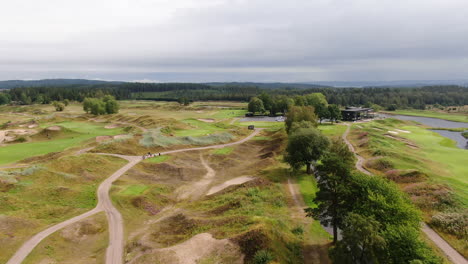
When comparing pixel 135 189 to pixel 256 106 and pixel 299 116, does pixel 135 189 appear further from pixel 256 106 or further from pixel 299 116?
pixel 256 106

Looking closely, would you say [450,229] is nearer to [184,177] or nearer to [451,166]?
[451,166]

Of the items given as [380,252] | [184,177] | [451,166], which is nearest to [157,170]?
[184,177]

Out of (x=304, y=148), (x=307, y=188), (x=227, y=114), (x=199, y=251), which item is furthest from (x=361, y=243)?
(x=227, y=114)

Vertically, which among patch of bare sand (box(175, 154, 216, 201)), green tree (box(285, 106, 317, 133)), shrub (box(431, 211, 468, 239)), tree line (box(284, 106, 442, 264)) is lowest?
patch of bare sand (box(175, 154, 216, 201))

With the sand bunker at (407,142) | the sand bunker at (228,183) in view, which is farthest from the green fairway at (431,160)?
the sand bunker at (228,183)

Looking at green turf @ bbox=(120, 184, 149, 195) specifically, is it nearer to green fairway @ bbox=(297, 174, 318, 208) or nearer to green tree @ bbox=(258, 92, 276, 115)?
green fairway @ bbox=(297, 174, 318, 208)

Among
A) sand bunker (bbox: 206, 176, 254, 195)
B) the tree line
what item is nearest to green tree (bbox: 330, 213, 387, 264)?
the tree line

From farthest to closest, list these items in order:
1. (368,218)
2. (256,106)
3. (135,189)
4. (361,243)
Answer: (256,106)
(135,189)
(368,218)
(361,243)
